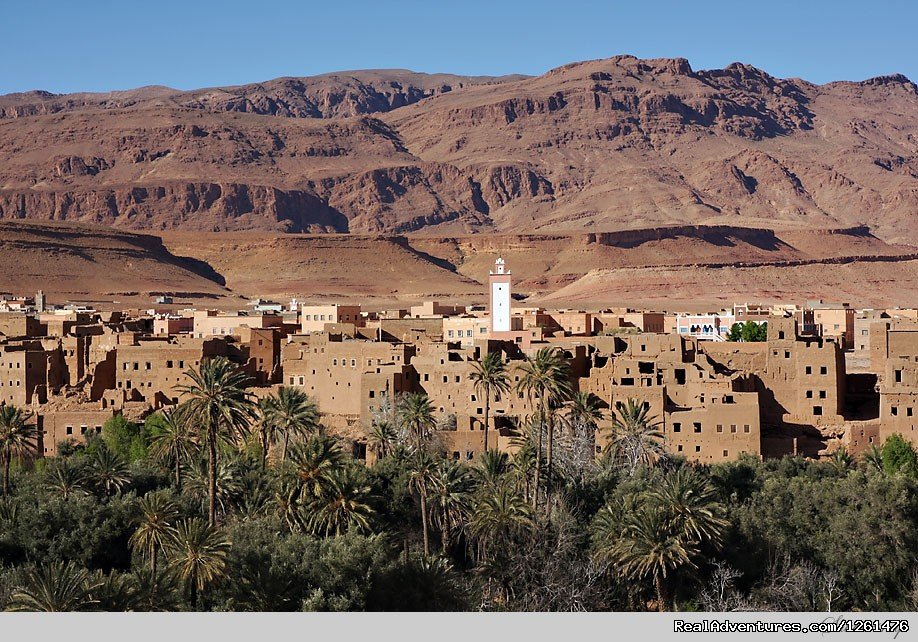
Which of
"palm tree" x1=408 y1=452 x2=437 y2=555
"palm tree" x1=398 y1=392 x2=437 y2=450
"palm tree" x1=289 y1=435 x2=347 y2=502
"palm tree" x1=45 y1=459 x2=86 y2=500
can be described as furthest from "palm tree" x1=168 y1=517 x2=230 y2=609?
"palm tree" x1=398 y1=392 x2=437 y2=450

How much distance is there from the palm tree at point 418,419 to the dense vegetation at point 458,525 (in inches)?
6.3

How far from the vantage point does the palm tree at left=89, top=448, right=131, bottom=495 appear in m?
43.0

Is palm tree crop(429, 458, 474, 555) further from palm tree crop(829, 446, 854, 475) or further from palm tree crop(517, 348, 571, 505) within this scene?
palm tree crop(829, 446, 854, 475)

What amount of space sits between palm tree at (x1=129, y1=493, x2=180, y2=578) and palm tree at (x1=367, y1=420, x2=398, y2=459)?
1117 centimetres

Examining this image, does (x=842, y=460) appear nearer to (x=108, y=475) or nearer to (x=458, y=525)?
(x=458, y=525)

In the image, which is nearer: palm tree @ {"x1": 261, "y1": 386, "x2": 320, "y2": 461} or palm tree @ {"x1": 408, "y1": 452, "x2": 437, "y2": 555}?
palm tree @ {"x1": 408, "y1": 452, "x2": 437, "y2": 555}

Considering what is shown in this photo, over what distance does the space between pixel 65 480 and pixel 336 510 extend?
28.7 ft

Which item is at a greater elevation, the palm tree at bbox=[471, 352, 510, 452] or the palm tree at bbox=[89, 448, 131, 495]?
the palm tree at bbox=[471, 352, 510, 452]

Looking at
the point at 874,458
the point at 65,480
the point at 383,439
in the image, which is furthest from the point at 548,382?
the point at 65,480

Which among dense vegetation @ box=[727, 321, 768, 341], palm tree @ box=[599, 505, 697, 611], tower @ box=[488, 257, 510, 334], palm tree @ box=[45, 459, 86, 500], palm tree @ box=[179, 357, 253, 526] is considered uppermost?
tower @ box=[488, 257, 510, 334]

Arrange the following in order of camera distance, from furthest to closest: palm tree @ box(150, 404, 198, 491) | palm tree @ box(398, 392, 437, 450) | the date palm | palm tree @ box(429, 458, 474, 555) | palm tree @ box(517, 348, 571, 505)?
the date palm
palm tree @ box(398, 392, 437, 450)
palm tree @ box(150, 404, 198, 491)
palm tree @ box(517, 348, 571, 505)
palm tree @ box(429, 458, 474, 555)

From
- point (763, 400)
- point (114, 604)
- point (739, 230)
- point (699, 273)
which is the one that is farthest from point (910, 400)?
point (739, 230)

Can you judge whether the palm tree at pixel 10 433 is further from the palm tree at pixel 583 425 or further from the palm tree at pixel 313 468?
the palm tree at pixel 583 425

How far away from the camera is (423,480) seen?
3984cm
